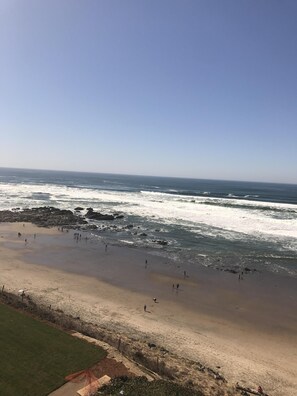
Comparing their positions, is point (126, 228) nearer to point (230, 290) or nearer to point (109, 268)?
point (109, 268)

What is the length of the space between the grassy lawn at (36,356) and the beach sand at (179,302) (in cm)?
490

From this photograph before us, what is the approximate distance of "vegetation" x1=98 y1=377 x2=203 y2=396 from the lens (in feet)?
48.6

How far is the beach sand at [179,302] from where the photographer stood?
2125cm

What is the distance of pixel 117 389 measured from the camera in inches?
598

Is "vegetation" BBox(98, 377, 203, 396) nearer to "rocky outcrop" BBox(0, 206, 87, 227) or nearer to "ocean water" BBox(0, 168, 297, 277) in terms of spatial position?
"ocean water" BBox(0, 168, 297, 277)

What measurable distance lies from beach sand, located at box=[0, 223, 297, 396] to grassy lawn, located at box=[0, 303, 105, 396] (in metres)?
4.90

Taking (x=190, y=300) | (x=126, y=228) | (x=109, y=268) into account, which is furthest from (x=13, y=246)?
(x=190, y=300)

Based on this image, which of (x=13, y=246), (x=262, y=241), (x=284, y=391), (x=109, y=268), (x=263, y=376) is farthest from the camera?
(x=262, y=241)

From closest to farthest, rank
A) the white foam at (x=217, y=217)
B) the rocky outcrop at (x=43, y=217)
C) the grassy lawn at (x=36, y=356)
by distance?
the grassy lawn at (x=36, y=356), the white foam at (x=217, y=217), the rocky outcrop at (x=43, y=217)

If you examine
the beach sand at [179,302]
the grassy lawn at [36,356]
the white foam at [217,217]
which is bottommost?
the beach sand at [179,302]

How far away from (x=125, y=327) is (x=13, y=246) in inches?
1115

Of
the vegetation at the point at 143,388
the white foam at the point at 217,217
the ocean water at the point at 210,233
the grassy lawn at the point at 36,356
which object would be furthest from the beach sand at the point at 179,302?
the white foam at the point at 217,217

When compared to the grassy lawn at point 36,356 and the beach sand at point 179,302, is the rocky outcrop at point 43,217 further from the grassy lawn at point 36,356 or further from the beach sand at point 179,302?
the grassy lawn at point 36,356

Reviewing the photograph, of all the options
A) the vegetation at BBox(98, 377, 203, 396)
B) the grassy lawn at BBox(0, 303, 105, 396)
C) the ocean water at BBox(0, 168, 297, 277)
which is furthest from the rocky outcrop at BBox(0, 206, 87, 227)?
the vegetation at BBox(98, 377, 203, 396)
